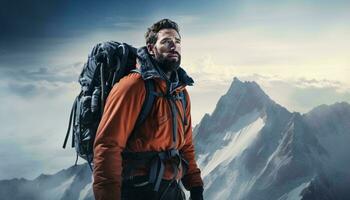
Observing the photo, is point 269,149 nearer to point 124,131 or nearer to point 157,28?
point 157,28

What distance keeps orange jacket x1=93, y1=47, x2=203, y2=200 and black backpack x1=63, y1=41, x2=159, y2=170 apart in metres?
0.17

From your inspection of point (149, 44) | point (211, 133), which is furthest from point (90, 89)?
point (211, 133)

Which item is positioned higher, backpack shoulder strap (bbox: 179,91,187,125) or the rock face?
backpack shoulder strap (bbox: 179,91,187,125)

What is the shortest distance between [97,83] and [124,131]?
1.38 feet

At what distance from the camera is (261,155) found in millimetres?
108312

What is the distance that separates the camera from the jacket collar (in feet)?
9.18

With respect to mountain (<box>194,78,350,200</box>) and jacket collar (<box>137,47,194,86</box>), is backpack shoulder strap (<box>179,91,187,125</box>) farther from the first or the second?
mountain (<box>194,78,350,200</box>)

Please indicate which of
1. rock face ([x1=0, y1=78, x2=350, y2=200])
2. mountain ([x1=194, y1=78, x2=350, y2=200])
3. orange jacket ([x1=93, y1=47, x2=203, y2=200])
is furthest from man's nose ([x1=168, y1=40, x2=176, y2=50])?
mountain ([x1=194, y1=78, x2=350, y2=200])

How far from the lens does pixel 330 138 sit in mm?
105000

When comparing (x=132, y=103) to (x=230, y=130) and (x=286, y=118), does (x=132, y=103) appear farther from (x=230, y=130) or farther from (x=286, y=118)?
(x=230, y=130)

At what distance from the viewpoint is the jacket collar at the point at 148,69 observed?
9.18 ft

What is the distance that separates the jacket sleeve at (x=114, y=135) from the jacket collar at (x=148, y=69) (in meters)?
0.07

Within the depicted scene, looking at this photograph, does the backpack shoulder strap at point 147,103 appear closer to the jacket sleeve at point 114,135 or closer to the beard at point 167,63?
the jacket sleeve at point 114,135

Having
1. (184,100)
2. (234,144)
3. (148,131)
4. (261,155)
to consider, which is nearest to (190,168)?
(184,100)
